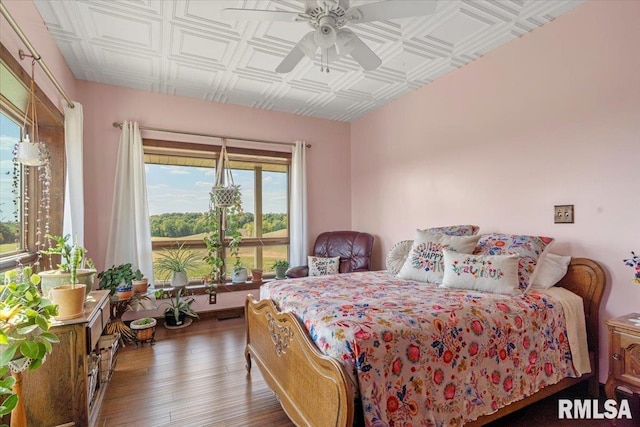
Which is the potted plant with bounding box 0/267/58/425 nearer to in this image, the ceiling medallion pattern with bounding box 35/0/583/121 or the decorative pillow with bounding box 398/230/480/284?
the ceiling medallion pattern with bounding box 35/0/583/121

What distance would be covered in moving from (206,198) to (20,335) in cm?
294

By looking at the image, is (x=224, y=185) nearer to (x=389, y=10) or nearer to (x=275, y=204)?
(x=275, y=204)

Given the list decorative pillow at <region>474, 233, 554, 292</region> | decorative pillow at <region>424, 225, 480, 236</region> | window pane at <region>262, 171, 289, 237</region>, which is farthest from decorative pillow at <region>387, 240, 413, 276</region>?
window pane at <region>262, 171, 289, 237</region>

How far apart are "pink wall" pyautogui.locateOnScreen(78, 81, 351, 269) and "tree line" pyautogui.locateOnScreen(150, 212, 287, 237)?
1.77 ft

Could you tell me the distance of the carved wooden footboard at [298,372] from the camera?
133cm

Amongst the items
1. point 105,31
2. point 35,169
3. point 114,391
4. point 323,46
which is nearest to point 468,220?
point 323,46

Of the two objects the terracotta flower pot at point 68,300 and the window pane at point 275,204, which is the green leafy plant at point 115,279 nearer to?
the terracotta flower pot at point 68,300

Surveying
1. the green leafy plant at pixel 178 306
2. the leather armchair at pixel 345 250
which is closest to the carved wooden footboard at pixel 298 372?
the green leafy plant at pixel 178 306

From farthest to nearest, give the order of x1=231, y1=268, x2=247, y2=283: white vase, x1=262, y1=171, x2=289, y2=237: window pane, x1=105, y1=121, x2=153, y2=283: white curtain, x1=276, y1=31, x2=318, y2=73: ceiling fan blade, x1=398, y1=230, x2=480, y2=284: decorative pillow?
x1=262, y1=171, x2=289, y2=237: window pane → x1=231, y1=268, x2=247, y2=283: white vase → x1=105, y1=121, x2=153, y2=283: white curtain → x1=398, y1=230, x2=480, y2=284: decorative pillow → x1=276, y1=31, x2=318, y2=73: ceiling fan blade

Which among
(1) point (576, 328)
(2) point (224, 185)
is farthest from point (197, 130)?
(1) point (576, 328)

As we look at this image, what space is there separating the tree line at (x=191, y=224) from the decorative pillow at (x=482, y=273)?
106 inches

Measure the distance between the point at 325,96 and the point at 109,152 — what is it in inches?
102

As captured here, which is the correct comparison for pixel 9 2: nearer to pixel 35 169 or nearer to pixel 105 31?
pixel 105 31

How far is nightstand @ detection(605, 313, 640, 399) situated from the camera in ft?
5.84
